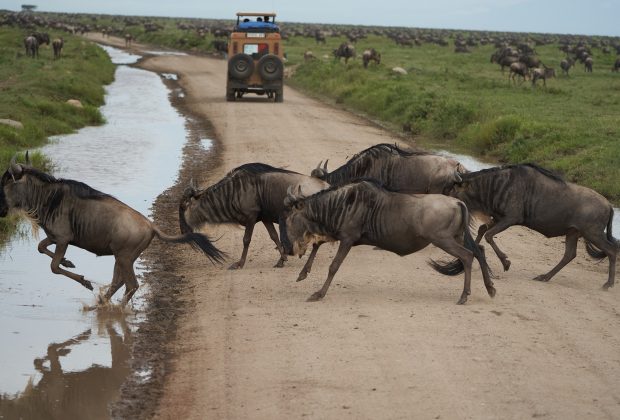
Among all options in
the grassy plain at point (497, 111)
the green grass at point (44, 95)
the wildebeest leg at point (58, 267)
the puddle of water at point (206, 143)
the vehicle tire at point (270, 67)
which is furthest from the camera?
the vehicle tire at point (270, 67)

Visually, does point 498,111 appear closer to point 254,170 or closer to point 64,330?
point 254,170

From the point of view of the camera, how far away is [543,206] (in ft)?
32.5

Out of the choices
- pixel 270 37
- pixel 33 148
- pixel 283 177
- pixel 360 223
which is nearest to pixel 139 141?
pixel 33 148

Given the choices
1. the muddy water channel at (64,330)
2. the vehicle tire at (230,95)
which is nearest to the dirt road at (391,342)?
the muddy water channel at (64,330)

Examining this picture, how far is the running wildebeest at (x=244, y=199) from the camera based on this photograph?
33.5 feet

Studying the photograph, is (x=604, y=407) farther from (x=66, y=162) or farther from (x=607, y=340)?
(x=66, y=162)

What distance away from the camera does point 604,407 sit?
6.25 metres

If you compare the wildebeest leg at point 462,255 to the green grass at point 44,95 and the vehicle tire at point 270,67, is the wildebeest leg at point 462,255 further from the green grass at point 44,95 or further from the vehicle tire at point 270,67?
the vehicle tire at point 270,67

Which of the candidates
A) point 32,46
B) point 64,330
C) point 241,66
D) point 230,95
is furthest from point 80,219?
point 32,46

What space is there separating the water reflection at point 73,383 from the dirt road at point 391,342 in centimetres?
45

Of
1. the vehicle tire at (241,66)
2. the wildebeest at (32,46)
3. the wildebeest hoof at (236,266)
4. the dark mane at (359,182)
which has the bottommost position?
the wildebeest at (32,46)

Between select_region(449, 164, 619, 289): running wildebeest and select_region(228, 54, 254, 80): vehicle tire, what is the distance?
19165 millimetres

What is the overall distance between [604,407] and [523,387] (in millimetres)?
550

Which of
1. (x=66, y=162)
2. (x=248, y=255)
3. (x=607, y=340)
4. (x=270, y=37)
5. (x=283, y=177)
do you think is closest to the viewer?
(x=607, y=340)
